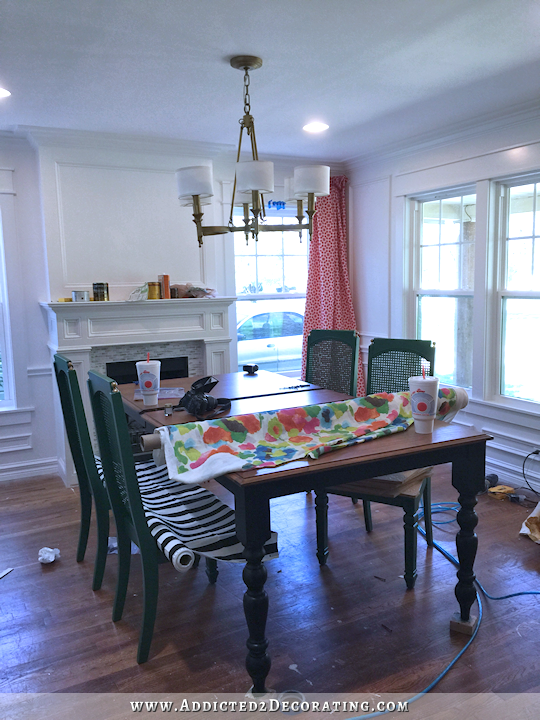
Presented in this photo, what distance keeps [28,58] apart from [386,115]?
2.17 m

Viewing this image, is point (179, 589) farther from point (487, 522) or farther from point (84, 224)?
point (84, 224)

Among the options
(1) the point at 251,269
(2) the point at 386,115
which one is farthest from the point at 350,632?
(1) the point at 251,269

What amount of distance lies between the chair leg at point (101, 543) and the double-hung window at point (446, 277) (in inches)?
109

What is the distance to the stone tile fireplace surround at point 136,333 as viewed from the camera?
155 inches

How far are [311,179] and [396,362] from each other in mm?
1062

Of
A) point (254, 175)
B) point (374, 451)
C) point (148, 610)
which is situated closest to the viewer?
point (374, 451)

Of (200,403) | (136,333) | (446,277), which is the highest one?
(446,277)

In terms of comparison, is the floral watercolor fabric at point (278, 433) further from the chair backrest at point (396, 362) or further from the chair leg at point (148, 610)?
the chair backrest at point (396, 362)

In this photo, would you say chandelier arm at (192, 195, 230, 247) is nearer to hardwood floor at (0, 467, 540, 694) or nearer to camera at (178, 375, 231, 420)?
camera at (178, 375, 231, 420)

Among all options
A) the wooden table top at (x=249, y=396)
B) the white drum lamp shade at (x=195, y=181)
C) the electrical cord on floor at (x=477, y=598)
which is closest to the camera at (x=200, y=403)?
the wooden table top at (x=249, y=396)

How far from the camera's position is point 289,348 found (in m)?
5.32

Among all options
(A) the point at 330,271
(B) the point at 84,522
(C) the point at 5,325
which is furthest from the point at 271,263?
(B) the point at 84,522

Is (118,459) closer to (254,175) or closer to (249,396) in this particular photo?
(249,396)

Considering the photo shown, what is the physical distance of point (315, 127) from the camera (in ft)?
13.0
